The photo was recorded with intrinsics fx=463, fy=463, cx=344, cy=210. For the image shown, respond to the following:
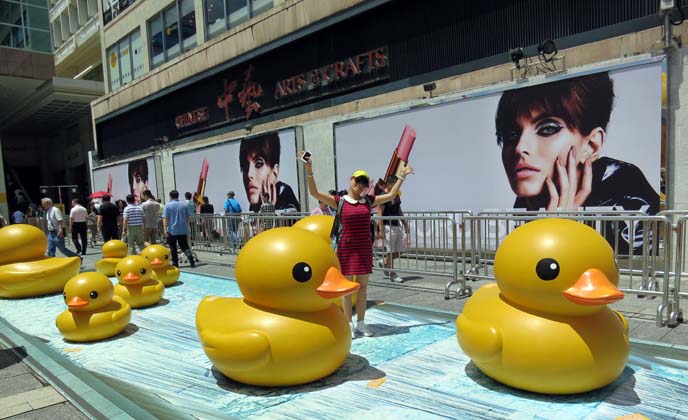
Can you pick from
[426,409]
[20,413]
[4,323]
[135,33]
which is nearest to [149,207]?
[4,323]

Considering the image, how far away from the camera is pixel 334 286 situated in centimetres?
381

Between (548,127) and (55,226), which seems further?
(55,226)

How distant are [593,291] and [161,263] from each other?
7.27 metres

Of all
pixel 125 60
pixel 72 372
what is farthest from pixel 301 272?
pixel 125 60

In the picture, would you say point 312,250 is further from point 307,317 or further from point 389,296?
point 389,296

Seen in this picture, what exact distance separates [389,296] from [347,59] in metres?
8.95

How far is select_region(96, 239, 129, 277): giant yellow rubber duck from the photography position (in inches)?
384

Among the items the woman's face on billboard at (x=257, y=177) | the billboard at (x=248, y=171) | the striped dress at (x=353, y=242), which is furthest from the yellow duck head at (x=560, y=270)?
the woman's face on billboard at (x=257, y=177)

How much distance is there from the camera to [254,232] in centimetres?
1123

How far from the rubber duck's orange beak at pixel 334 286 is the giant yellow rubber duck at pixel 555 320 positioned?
1031mm

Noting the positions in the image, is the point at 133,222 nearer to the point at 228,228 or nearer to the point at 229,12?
the point at 228,228

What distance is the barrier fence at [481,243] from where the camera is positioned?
5.46 metres

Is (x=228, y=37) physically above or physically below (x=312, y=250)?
above

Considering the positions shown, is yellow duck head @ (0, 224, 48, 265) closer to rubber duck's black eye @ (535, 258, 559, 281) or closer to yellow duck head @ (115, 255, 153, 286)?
yellow duck head @ (115, 255, 153, 286)
